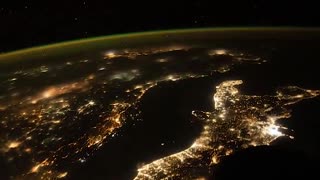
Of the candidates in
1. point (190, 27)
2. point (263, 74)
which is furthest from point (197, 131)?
point (190, 27)

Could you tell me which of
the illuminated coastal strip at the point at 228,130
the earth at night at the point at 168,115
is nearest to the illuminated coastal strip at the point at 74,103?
the earth at night at the point at 168,115

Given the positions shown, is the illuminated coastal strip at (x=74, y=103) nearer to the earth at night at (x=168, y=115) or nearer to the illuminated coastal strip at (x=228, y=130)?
the earth at night at (x=168, y=115)

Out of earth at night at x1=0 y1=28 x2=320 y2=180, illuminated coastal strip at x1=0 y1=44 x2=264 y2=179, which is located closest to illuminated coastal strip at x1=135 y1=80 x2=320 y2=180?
earth at night at x1=0 y1=28 x2=320 y2=180

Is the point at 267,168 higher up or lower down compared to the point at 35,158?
higher up

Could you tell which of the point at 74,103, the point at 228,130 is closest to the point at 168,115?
the point at 228,130

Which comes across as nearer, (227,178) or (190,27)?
(227,178)

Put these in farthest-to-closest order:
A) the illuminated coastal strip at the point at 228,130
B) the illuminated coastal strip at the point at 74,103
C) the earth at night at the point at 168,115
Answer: the illuminated coastal strip at the point at 74,103, the earth at night at the point at 168,115, the illuminated coastal strip at the point at 228,130

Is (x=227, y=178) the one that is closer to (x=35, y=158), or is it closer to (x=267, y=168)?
(x=267, y=168)

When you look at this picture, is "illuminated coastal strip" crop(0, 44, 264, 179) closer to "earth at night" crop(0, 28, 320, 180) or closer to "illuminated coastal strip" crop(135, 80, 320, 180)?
"earth at night" crop(0, 28, 320, 180)
